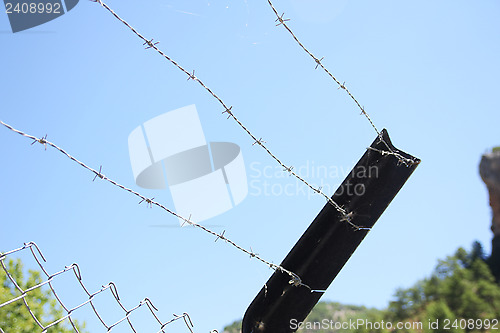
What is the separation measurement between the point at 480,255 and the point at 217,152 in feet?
105

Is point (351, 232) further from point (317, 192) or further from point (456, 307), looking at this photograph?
point (456, 307)

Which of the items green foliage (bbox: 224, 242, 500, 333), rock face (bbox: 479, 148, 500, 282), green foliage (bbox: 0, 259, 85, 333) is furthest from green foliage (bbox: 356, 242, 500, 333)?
green foliage (bbox: 0, 259, 85, 333)

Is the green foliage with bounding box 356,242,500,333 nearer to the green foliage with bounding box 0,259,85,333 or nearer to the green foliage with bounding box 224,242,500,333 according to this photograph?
the green foliage with bounding box 224,242,500,333

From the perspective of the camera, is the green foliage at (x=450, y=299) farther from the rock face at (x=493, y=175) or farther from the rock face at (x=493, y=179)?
the rock face at (x=493, y=175)

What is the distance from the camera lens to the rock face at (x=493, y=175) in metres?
26.6

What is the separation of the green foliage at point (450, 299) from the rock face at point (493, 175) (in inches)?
169

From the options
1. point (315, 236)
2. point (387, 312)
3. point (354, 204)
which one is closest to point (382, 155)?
point (354, 204)

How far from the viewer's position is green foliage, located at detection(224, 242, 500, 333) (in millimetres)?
24266

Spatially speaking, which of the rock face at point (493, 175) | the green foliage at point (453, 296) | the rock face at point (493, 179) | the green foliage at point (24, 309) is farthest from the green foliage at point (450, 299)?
the green foliage at point (24, 309)

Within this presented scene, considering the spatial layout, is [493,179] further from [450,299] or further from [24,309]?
[24,309]

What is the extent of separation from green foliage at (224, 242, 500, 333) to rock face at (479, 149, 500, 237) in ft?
14.1

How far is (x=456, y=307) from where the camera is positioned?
26.8 m

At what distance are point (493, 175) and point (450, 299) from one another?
7894 millimetres

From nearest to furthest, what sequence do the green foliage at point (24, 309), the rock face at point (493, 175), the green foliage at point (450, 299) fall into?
the green foliage at point (24, 309)
the green foliage at point (450, 299)
the rock face at point (493, 175)
